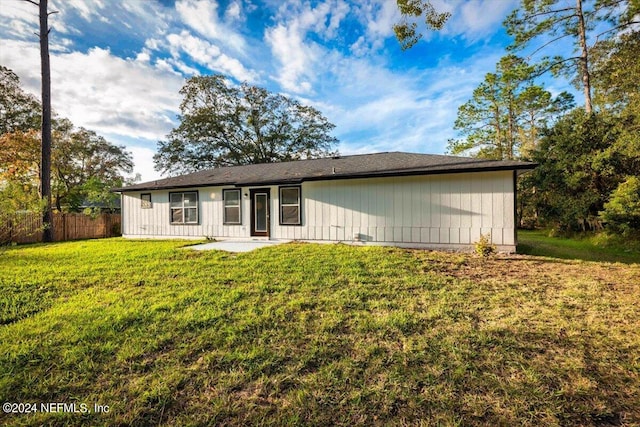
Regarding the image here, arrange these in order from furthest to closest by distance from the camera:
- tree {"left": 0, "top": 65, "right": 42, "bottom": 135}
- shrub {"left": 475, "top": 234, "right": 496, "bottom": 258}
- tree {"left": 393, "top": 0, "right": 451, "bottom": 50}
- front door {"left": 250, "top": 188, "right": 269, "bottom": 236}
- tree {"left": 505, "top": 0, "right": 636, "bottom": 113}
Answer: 1. tree {"left": 0, "top": 65, "right": 42, "bottom": 135}
2. tree {"left": 505, "top": 0, "right": 636, "bottom": 113}
3. front door {"left": 250, "top": 188, "right": 269, "bottom": 236}
4. shrub {"left": 475, "top": 234, "right": 496, "bottom": 258}
5. tree {"left": 393, "top": 0, "right": 451, "bottom": 50}

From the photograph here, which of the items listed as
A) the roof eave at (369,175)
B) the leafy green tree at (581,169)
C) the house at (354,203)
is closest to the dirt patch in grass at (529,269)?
the house at (354,203)

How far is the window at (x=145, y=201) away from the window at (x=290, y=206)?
650cm

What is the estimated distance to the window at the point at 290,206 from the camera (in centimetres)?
941

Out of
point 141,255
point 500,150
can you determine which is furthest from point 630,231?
point 141,255

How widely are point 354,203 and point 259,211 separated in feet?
12.3

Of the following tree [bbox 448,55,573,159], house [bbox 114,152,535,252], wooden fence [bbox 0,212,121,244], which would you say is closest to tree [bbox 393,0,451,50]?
house [bbox 114,152,535,252]

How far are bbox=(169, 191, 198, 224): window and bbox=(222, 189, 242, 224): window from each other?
148 centimetres

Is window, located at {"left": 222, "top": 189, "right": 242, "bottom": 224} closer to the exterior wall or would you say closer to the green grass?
the exterior wall

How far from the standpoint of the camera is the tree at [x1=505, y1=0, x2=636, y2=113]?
11.6 metres

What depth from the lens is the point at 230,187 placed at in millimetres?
10391

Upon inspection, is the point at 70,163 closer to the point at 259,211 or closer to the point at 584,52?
the point at 259,211

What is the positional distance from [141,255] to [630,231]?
1458 cm

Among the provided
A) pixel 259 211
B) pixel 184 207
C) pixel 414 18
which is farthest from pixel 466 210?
pixel 184 207

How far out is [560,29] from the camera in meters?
12.0
